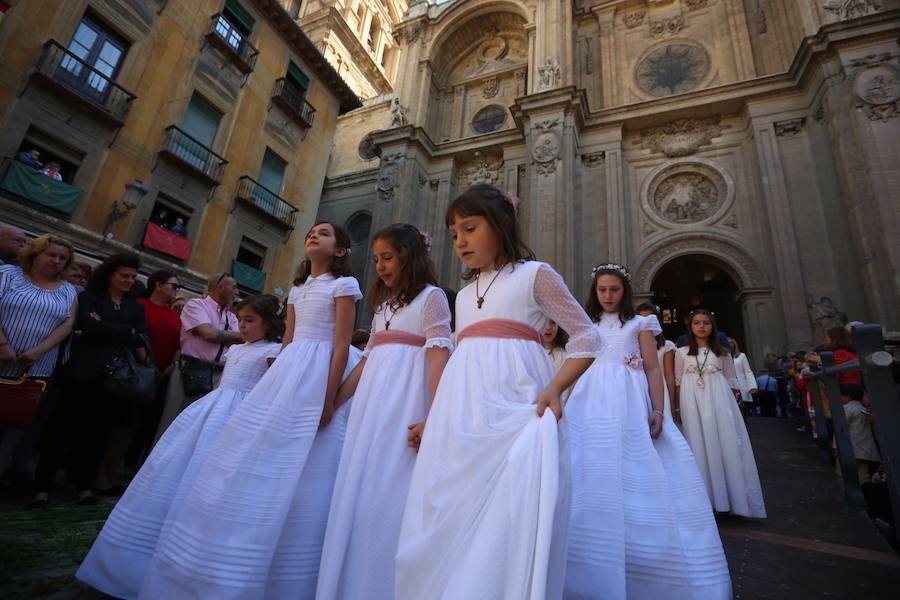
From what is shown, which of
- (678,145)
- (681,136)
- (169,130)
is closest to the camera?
(169,130)

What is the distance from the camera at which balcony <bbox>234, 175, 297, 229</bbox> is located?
1292cm

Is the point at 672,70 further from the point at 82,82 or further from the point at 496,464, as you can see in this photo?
the point at 496,464

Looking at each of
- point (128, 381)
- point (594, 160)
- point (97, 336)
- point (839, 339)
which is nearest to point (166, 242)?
point (97, 336)

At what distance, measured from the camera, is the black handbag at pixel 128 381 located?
11.0 feet

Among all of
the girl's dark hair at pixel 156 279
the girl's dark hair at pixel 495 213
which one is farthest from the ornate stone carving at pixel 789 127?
the girl's dark hair at pixel 156 279

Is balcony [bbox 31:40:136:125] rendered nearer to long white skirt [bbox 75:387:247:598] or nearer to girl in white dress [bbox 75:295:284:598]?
girl in white dress [bbox 75:295:284:598]

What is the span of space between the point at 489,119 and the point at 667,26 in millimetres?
6866

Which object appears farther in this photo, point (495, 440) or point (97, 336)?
point (97, 336)

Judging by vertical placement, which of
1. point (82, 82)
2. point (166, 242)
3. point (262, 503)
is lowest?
point (262, 503)

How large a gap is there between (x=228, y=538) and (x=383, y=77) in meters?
29.1

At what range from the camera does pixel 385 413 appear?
179 cm

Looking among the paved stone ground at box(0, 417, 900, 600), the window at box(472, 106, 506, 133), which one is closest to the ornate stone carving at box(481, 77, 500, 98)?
the window at box(472, 106, 506, 133)

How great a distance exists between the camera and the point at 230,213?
12703mm

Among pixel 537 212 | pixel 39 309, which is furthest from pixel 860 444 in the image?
pixel 537 212
